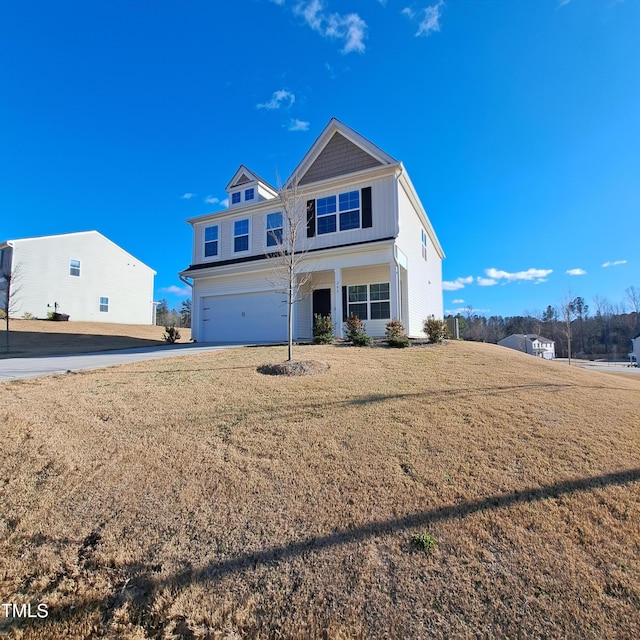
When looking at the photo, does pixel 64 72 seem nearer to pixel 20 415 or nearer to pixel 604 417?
pixel 20 415

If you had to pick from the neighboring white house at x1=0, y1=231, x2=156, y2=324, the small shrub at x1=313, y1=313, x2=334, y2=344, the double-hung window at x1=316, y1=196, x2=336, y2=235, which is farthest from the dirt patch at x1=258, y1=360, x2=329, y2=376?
the neighboring white house at x1=0, y1=231, x2=156, y2=324

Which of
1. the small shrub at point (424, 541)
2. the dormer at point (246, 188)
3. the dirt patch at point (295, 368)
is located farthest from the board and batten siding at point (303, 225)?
the small shrub at point (424, 541)

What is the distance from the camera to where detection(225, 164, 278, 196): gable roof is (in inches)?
736

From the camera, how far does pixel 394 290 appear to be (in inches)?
511

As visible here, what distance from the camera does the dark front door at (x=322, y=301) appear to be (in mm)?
15664

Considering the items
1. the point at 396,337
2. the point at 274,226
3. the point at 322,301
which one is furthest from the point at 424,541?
the point at 274,226

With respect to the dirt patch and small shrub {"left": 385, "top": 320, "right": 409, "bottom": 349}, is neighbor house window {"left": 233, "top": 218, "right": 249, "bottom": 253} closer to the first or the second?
small shrub {"left": 385, "top": 320, "right": 409, "bottom": 349}

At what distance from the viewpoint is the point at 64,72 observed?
1366 cm

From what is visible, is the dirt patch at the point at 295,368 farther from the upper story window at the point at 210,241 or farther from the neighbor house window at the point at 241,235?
the upper story window at the point at 210,241

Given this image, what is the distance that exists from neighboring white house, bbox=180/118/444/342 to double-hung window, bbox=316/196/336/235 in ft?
0.14

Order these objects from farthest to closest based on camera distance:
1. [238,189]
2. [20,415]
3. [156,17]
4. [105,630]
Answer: [238,189] → [156,17] → [20,415] → [105,630]

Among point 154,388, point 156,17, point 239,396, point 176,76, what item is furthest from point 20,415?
point 176,76

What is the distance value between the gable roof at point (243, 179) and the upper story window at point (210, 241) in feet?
10.3

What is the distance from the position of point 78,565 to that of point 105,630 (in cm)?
70
